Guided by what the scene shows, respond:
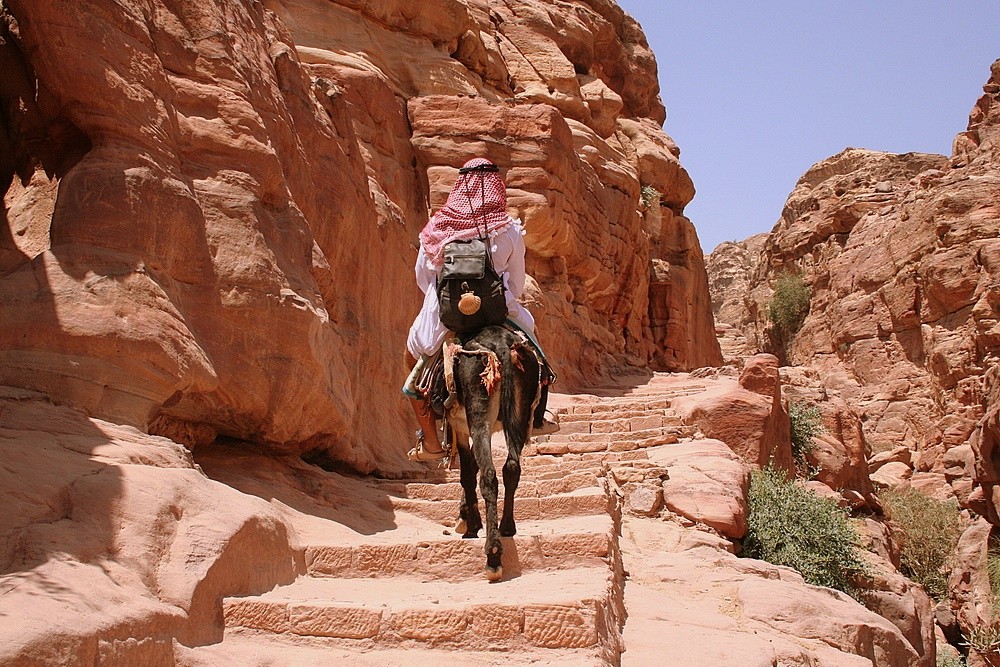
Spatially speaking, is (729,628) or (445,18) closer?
(729,628)

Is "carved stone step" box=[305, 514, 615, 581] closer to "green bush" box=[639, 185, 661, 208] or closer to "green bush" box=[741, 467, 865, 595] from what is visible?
"green bush" box=[741, 467, 865, 595]

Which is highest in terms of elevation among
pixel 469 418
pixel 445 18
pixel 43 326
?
pixel 445 18

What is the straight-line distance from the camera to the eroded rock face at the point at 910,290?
2488cm

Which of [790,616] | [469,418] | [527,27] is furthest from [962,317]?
[469,418]

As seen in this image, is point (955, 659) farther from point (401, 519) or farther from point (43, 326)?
point (43, 326)

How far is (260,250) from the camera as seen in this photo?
6703mm

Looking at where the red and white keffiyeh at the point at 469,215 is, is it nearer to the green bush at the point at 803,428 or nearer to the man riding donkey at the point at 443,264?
the man riding donkey at the point at 443,264

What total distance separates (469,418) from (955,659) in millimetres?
8768

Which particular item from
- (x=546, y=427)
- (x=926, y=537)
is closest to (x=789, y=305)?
(x=926, y=537)

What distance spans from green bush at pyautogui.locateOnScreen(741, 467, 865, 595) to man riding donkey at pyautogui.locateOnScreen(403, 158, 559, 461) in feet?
12.1

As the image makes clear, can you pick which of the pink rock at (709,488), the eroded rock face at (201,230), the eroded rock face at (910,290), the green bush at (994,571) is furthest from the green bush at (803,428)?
the eroded rock face at (910,290)

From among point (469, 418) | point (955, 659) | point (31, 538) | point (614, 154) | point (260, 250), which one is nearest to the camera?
point (31, 538)

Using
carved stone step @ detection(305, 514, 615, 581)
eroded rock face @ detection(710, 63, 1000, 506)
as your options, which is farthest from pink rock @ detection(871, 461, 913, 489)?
carved stone step @ detection(305, 514, 615, 581)

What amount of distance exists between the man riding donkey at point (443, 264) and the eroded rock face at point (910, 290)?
59.9 feet
